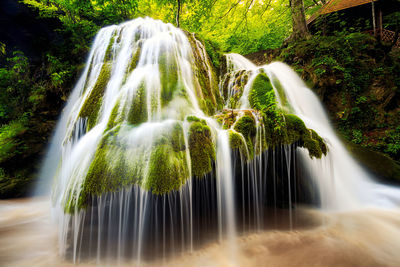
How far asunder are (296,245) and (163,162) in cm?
259

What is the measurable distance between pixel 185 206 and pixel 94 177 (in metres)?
1.43

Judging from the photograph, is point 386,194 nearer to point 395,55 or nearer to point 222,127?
point 222,127

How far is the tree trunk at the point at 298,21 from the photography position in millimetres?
8695

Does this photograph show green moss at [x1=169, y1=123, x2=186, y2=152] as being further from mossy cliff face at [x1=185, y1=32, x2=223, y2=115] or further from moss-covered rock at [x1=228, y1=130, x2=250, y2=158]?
mossy cliff face at [x1=185, y1=32, x2=223, y2=115]

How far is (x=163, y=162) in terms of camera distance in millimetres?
2373

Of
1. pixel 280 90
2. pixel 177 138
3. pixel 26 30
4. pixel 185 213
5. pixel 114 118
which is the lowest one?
pixel 185 213

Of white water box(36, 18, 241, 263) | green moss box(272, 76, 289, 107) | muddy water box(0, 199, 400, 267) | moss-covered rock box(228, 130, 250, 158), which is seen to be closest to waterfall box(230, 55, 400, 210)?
green moss box(272, 76, 289, 107)

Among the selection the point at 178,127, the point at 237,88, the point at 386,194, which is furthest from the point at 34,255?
the point at 386,194

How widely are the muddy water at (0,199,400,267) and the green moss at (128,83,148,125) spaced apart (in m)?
2.35

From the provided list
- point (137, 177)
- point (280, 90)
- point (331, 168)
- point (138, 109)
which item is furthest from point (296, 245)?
point (280, 90)

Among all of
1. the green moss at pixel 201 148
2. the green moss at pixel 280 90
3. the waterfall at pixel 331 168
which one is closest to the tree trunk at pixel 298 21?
the waterfall at pixel 331 168

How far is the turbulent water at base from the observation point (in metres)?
2.39

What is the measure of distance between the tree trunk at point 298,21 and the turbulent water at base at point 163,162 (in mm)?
5890

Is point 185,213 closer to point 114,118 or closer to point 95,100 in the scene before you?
point 114,118
